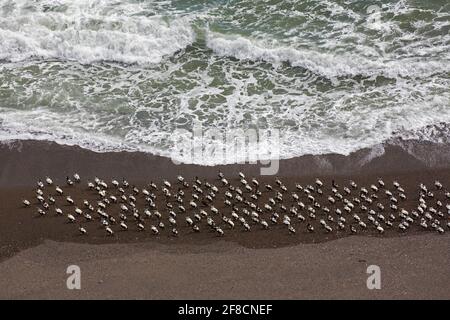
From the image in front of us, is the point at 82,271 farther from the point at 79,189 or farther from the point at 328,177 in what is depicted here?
the point at 328,177

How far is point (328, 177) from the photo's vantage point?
20.9 metres

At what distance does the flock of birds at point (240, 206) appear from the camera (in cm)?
1933

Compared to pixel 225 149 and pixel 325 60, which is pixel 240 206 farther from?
pixel 325 60

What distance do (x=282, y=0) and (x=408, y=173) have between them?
1207 centimetres

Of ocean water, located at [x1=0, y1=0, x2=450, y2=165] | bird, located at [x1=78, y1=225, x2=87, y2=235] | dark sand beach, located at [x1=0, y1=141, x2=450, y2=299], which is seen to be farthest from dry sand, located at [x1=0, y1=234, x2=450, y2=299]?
ocean water, located at [x1=0, y1=0, x2=450, y2=165]

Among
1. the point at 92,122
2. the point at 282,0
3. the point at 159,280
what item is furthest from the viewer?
the point at 282,0

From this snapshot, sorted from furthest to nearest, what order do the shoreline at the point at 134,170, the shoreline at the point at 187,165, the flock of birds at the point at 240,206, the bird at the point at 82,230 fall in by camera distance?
the shoreline at the point at 187,165 → the shoreline at the point at 134,170 → the flock of birds at the point at 240,206 → the bird at the point at 82,230

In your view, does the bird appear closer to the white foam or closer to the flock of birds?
the flock of birds

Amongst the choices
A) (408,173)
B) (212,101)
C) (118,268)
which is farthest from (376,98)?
(118,268)

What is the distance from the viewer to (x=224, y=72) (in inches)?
1022
